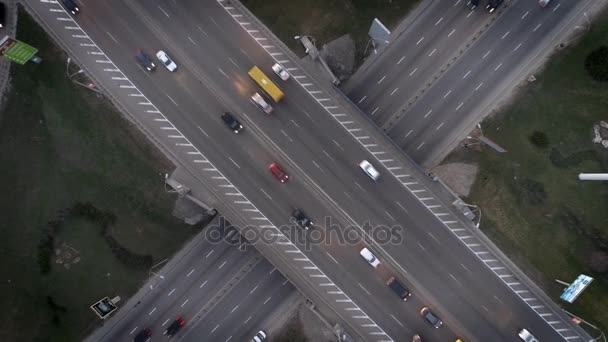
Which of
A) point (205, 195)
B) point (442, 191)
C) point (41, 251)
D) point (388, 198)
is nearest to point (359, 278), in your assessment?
point (388, 198)

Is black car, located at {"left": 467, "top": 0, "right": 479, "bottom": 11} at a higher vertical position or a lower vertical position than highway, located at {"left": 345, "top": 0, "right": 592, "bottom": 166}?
higher

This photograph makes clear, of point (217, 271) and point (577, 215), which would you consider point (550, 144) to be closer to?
point (577, 215)

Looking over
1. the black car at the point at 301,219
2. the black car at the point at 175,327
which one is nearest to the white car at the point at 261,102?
the black car at the point at 301,219

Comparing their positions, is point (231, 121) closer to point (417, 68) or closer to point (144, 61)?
point (144, 61)

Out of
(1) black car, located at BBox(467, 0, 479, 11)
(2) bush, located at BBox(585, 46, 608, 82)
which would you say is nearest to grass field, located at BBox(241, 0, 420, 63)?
(1) black car, located at BBox(467, 0, 479, 11)

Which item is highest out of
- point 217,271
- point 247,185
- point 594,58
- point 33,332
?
point 594,58

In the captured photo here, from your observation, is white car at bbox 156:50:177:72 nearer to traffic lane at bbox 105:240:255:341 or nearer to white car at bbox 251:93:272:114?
white car at bbox 251:93:272:114
